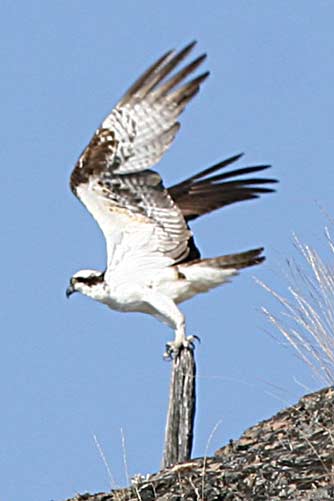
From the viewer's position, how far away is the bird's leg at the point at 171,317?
396 inches

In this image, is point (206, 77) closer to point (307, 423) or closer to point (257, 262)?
point (257, 262)

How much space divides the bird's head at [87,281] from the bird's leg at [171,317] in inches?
21.5

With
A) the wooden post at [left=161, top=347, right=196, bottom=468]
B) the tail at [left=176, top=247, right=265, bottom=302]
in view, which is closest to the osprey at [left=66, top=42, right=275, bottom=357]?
the tail at [left=176, top=247, right=265, bottom=302]

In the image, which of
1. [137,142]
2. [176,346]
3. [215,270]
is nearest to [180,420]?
[176,346]

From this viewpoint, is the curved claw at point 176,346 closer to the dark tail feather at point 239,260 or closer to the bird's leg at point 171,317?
the bird's leg at point 171,317

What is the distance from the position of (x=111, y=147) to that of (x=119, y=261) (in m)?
1.08

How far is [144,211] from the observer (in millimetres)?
11297

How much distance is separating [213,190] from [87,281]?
5.43 ft

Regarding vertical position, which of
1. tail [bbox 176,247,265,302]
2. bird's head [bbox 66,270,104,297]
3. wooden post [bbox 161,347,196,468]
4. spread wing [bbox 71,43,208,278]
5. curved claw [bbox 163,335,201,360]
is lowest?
wooden post [bbox 161,347,196,468]

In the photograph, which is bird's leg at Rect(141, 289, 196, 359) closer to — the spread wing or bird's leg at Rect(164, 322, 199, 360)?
bird's leg at Rect(164, 322, 199, 360)

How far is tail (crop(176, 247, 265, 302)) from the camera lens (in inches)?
446

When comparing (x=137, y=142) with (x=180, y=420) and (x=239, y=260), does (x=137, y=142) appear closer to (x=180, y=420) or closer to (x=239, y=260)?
(x=239, y=260)

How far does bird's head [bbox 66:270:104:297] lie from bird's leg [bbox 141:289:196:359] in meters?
0.55

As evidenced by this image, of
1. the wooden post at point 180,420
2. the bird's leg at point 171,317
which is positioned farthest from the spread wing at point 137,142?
the wooden post at point 180,420
